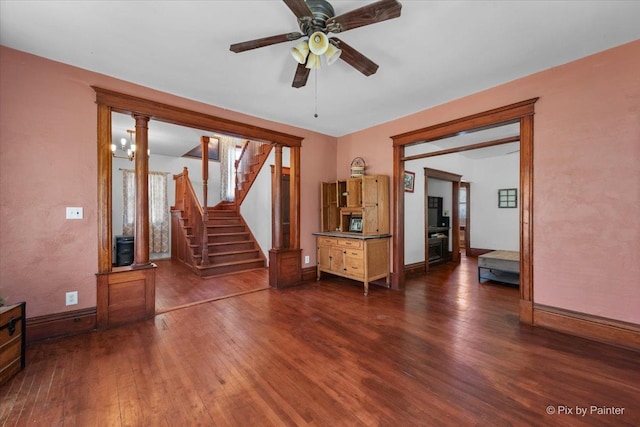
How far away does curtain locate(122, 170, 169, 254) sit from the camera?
657 centimetres

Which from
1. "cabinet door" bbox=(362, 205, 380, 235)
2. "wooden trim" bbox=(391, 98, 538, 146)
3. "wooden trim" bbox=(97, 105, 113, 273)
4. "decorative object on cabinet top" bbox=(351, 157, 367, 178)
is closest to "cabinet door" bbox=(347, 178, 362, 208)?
"decorative object on cabinet top" bbox=(351, 157, 367, 178)

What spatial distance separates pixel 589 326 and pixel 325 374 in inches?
98.4

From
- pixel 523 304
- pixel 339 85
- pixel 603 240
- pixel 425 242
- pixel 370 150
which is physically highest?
pixel 339 85

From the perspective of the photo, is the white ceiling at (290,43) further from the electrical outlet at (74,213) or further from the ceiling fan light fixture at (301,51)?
the electrical outlet at (74,213)

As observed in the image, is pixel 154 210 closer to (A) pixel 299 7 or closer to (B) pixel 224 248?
(B) pixel 224 248

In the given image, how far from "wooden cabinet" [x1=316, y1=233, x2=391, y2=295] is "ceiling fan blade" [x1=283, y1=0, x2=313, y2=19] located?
2.77m

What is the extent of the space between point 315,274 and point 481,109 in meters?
3.37

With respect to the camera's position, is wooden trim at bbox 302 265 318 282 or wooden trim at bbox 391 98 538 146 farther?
wooden trim at bbox 302 265 318 282

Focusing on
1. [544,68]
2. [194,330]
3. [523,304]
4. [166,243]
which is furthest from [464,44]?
[166,243]

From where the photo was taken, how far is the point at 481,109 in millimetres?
3180

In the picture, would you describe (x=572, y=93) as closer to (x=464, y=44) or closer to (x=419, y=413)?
(x=464, y=44)

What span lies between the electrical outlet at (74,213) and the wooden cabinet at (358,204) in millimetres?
3174

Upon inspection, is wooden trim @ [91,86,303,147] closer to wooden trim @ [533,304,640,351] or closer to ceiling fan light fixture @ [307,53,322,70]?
ceiling fan light fixture @ [307,53,322,70]

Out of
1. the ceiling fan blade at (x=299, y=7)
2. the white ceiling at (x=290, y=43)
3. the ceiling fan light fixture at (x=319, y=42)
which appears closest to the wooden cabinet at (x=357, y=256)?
the white ceiling at (x=290, y=43)
